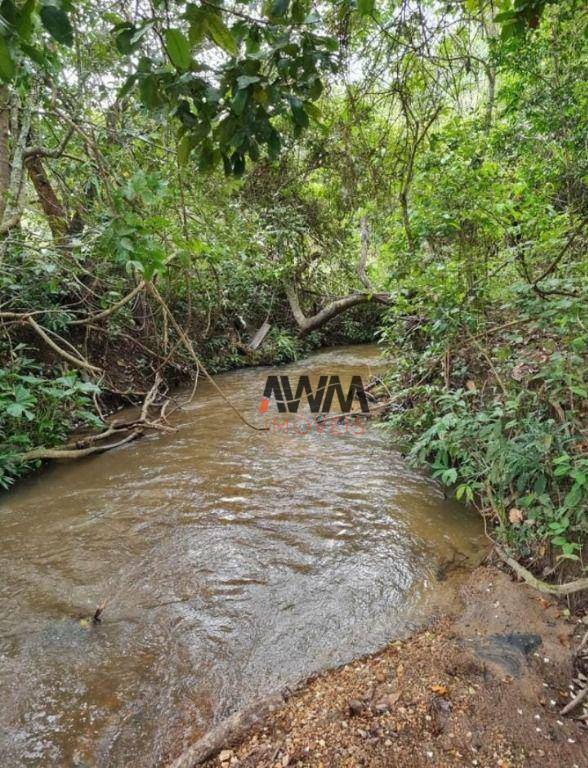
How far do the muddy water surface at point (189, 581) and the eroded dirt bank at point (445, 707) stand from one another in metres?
0.15

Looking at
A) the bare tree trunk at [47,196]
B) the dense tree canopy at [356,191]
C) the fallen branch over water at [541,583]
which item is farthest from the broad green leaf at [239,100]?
the bare tree trunk at [47,196]

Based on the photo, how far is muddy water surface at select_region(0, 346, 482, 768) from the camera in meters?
1.62

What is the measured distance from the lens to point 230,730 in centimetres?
149

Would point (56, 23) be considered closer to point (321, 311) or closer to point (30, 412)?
point (30, 412)

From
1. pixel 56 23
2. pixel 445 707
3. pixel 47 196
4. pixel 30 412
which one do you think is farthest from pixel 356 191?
pixel 445 707

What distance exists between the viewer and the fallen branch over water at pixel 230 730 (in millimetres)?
1406

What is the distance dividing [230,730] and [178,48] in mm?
2214

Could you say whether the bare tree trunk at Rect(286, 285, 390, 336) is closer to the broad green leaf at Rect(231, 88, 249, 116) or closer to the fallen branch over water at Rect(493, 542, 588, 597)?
the fallen branch over water at Rect(493, 542, 588, 597)

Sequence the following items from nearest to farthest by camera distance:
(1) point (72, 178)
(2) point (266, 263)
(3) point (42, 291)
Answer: (3) point (42, 291)
(1) point (72, 178)
(2) point (266, 263)

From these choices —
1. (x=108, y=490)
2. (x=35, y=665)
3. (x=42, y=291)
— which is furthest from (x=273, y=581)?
(x=42, y=291)

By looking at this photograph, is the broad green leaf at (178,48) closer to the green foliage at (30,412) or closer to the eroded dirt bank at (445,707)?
the eroded dirt bank at (445,707)

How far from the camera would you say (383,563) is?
244 cm

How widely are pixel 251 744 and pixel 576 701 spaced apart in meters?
1.17

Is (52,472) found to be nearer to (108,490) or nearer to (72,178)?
(108,490)
